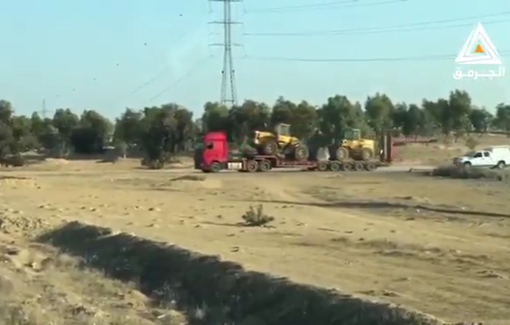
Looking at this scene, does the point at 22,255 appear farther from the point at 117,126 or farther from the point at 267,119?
the point at 117,126

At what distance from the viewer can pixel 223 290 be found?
1723 centimetres

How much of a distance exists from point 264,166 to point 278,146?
9.95 ft

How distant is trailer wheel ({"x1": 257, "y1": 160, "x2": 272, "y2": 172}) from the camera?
7481 centimetres

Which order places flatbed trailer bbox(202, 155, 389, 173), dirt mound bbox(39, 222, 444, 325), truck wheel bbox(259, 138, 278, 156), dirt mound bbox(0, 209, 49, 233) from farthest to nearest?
truck wheel bbox(259, 138, 278, 156)
flatbed trailer bbox(202, 155, 389, 173)
dirt mound bbox(0, 209, 49, 233)
dirt mound bbox(39, 222, 444, 325)

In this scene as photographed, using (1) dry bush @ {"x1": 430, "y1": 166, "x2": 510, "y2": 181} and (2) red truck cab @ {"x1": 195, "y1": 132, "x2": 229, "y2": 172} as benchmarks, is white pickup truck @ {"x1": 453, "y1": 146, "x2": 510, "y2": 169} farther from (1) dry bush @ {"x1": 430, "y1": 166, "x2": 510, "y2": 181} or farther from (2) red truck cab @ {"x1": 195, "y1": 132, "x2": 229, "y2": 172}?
(2) red truck cab @ {"x1": 195, "y1": 132, "x2": 229, "y2": 172}

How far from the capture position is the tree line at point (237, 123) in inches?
4309

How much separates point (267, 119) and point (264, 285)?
97017mm

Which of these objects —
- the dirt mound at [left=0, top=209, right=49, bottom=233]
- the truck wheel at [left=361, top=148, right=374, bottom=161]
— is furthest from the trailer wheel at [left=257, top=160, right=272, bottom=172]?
the dirt mound at [left=0, top=209, right=49, bottom=233]

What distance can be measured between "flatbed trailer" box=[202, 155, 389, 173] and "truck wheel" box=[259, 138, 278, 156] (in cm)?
49

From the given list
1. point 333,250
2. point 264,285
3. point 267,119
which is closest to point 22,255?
point 333,250

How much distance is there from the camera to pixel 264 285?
16125 millimetres

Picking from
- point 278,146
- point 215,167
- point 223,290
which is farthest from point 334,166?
point 223,290

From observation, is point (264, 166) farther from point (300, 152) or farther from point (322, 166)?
point (322, 166)

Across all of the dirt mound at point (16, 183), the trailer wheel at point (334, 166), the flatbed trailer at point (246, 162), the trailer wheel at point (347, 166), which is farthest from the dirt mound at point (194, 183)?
the trailer wheel at point (347, 166)
